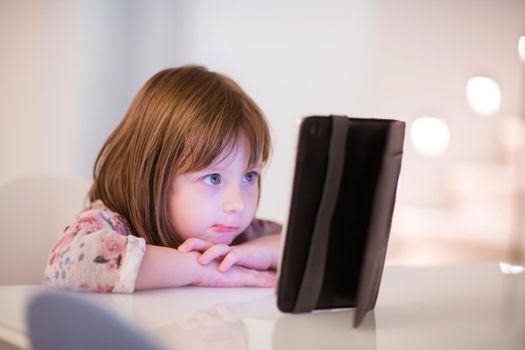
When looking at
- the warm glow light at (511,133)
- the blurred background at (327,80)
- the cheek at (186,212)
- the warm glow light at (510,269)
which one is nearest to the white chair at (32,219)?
the cheek at (186,212)

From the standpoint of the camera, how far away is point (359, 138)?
865mm

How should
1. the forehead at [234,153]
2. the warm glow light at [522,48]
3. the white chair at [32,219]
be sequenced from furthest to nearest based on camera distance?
the warm glow light at [522,48] < the white chair at [32,219] < the forehead at [234,153]

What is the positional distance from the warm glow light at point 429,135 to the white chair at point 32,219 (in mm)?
2679

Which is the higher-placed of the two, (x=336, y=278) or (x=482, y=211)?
(x=336, y=278)

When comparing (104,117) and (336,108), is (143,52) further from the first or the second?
(336,108)

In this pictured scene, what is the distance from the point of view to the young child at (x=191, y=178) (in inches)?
43.9

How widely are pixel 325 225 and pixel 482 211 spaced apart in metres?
3.40

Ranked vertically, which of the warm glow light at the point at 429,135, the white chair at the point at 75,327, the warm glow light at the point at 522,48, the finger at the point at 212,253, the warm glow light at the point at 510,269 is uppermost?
the warm glow light at the point at 522,48

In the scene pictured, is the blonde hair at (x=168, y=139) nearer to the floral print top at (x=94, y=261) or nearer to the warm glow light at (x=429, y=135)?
the floral print top at (x=94, y=261)

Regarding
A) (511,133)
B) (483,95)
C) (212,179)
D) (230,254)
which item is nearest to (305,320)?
(230,254)

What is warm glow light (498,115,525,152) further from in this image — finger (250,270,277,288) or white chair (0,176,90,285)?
finger (250,270,277,288)

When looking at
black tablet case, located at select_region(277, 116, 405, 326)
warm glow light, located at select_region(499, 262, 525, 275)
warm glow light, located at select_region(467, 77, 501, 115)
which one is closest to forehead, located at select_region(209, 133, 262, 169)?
black tablet case, located at select_region(277, 116, 405, 326)

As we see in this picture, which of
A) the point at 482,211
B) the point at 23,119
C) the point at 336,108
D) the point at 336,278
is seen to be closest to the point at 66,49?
the point at 23,119

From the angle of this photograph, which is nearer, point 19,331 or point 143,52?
point 19,331
